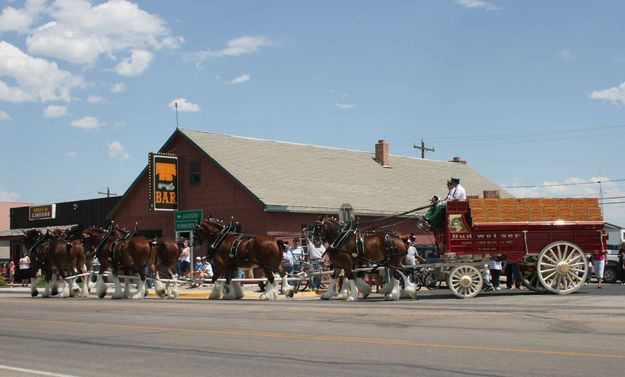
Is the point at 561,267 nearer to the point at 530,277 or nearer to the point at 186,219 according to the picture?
the point at 530,277

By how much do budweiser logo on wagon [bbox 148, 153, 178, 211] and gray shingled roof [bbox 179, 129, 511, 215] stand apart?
1727 mm

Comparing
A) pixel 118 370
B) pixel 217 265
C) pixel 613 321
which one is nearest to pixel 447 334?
pixel 613 321

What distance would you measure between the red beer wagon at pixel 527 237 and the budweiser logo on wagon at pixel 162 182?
20.9 meters

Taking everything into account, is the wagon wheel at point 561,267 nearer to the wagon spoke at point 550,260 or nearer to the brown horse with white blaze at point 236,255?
the wagon spoke at point 550,260

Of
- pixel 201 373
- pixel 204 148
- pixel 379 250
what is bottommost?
pixel 201 373

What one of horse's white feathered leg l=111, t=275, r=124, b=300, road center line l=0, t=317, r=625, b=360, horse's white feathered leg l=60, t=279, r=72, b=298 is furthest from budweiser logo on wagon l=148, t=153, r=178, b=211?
road center line l=0, t=317, r=625, b=360

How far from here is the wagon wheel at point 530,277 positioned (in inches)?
854

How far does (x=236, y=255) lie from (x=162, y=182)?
16357 millimetres

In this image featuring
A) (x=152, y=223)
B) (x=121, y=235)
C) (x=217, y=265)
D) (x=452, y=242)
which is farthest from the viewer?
(x=152, y=223)

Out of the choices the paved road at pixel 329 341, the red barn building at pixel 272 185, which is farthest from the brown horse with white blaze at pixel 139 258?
the red barn building at pixel 272 185

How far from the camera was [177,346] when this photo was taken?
11445 mm

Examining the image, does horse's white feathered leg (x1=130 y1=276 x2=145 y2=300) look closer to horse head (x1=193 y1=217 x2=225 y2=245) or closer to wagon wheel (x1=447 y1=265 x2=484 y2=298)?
horse head (x1=193 y1=217 x2=225 y2=245)

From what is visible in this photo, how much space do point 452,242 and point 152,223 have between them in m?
24.0

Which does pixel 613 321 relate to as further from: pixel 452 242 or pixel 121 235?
pixel 121 235
